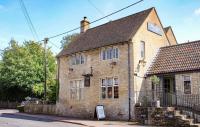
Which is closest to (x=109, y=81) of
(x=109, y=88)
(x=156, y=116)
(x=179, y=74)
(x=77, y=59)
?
(x=109, y=88)

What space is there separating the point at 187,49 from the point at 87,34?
1136 cm

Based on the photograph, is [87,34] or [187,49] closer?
[187,49]

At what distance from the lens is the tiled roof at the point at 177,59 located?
80.9 ft

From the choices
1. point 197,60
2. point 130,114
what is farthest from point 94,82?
point 197,60

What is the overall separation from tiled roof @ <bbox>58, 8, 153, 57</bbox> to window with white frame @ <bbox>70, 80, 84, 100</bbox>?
3.01 metres

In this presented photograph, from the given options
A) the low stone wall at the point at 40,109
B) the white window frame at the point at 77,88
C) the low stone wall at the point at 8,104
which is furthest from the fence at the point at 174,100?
the low stone wall at the point at 8,104

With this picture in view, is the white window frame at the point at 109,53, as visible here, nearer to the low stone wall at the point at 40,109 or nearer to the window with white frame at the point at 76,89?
the window with white frame at the point at 76,89

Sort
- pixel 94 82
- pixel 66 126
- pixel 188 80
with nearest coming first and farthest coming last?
pixel 66 126 < pixel 188 80 < pixel 94 82

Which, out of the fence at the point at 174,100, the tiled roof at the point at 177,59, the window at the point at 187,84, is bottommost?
the fence at the point at 174,100

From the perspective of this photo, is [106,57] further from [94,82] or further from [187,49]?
[187,49]

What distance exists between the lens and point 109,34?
29.8 meters

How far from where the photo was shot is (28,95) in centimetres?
4772

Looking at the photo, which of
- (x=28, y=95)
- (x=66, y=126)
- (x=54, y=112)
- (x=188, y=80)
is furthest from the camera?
(x=28, y=95)

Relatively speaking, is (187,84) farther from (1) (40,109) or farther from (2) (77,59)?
(1) (40,109)
